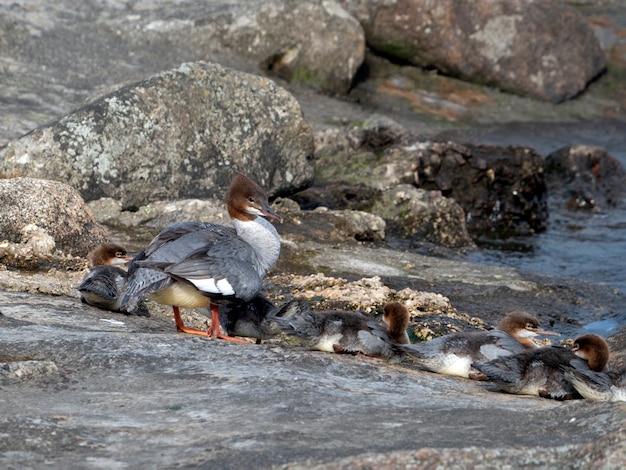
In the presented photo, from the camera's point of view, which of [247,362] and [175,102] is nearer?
[247,362]

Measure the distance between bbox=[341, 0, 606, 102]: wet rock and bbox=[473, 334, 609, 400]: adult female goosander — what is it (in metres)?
12.2

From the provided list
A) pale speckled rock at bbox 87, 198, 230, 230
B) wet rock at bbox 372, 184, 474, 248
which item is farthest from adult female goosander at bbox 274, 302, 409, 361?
wet rock at bbox 372, 184, 474, 248

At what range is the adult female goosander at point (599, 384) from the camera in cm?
563

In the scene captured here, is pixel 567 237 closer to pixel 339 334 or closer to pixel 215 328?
pixel 339 334

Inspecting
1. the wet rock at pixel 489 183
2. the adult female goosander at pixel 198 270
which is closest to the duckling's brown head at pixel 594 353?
the adult female goosander at pixel 198 270

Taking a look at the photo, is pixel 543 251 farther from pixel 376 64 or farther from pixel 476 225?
pixel 376 64

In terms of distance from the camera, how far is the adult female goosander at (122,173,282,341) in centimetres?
621

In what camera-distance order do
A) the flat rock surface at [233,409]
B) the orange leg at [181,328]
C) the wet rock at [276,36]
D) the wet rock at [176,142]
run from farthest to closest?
the wet rock at [276,36]
the wet rock at [176,142]
the orange leg at [181,328]
the flat rock surface at [233,409]

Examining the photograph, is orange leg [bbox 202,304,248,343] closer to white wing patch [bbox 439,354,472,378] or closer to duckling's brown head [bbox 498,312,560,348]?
white wing patch [bbox 439,354,472,378]

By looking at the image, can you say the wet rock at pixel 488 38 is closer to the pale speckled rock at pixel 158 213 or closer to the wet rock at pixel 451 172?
the wet rock at pixel 451 172

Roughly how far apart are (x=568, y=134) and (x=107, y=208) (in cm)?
951

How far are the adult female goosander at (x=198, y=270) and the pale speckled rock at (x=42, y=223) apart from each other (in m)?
1.75

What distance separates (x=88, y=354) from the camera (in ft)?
16.9

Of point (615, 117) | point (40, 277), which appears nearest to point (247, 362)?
point (40, 277)
